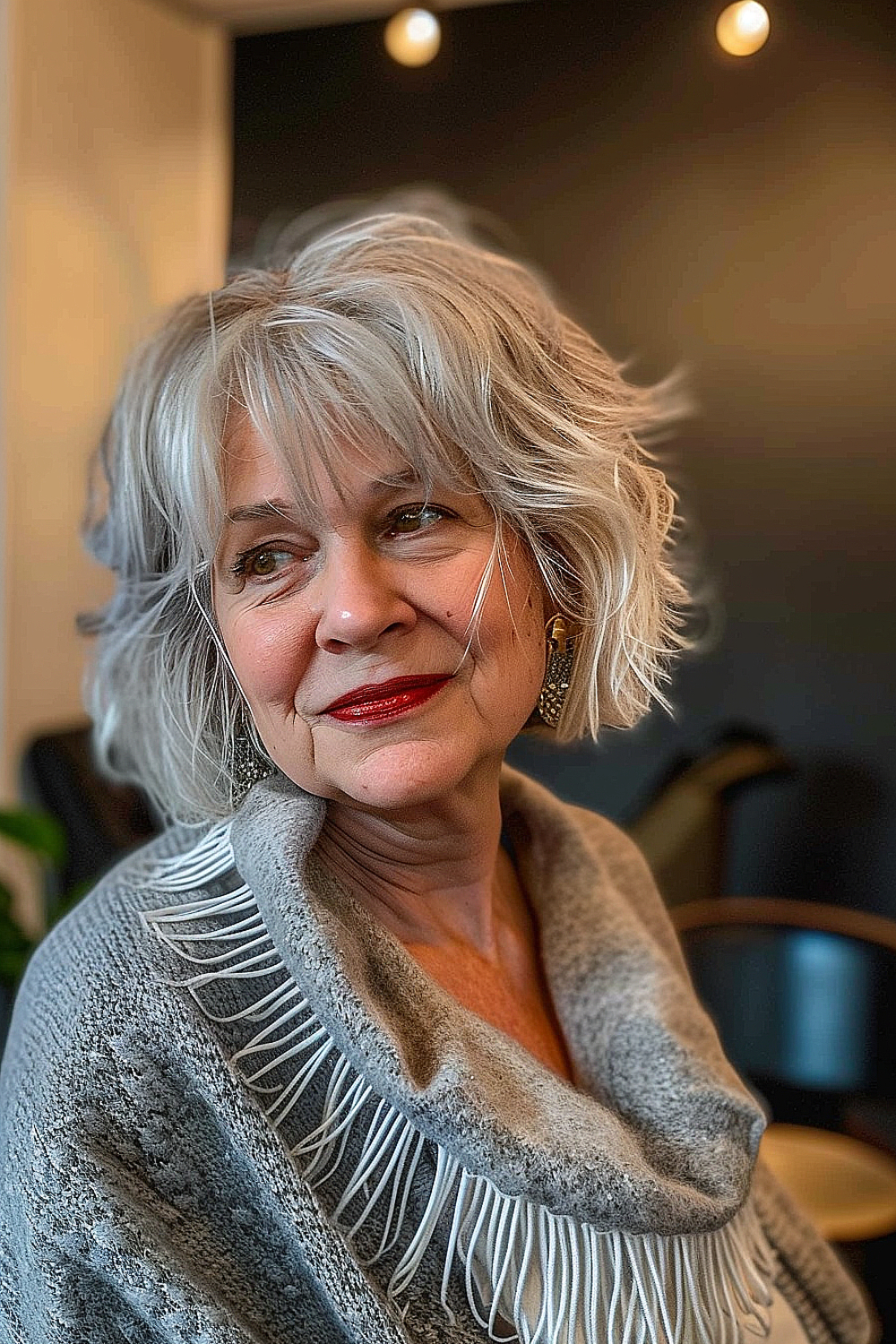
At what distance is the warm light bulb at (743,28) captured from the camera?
60.1 inches

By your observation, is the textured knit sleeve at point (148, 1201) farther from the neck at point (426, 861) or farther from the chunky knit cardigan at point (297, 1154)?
the neck at point (426, 861)

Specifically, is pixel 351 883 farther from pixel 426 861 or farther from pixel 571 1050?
pixel 571 1050

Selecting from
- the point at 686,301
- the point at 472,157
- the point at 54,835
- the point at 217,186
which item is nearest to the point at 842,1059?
the point at 686,301

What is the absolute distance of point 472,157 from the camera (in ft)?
7.30

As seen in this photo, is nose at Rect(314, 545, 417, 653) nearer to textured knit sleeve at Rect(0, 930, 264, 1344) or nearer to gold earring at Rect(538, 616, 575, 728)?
gold earring at Rect(538, 616, 575, 728)

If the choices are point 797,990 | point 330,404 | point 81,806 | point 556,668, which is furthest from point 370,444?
point 81,806

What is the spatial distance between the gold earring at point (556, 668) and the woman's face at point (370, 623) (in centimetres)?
8

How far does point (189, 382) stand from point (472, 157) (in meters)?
1.42

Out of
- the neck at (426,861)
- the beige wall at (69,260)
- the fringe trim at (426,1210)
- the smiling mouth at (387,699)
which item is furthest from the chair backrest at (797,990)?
the beige wall at (69,260)

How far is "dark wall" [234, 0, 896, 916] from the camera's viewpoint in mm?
1837

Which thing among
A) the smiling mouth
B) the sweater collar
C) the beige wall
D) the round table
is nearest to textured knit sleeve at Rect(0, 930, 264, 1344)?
the sweater collar

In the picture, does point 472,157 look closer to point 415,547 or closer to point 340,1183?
point 415,547

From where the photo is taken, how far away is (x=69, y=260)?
2920 millimetres

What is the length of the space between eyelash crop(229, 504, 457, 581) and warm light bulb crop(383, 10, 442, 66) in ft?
4.41
